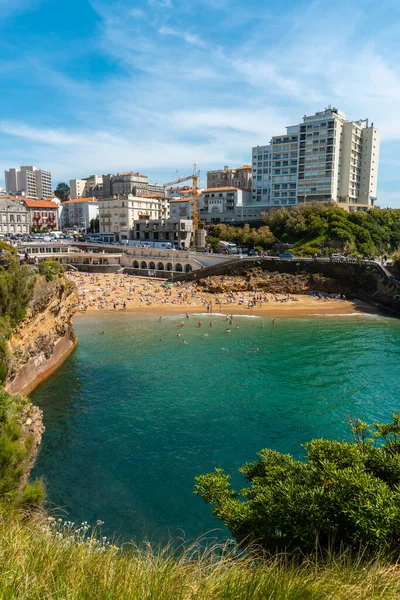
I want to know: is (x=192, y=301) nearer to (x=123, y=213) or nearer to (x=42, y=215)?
(x=123, y=213)

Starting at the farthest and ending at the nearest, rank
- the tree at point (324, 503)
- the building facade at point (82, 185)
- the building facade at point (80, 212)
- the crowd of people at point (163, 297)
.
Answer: the building facade at point (82, 185), the building facade at point (80, 212), the crowd of people at point (163, 297), the tree at point (324, 503)

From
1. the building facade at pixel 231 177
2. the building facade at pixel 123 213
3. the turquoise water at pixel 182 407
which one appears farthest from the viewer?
the building facade at pixel 231 177

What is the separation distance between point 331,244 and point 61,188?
129600 mm

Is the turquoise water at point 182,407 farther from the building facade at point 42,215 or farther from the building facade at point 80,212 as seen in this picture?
the building facade at point 42,215

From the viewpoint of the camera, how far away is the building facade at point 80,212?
124m

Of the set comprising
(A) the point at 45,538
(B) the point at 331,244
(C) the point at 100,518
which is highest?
(B) the point at 331,244

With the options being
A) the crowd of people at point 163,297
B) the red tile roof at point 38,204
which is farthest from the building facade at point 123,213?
the crowd of people at point 163,297

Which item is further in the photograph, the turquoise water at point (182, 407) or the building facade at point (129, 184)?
the building facade at point (129, 184)

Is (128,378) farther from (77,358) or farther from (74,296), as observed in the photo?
(74,296)

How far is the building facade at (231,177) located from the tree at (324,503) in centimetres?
10986

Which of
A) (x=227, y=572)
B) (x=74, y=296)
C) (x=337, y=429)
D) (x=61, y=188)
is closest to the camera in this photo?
(x=227, y=572)

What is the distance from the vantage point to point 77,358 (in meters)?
38.4

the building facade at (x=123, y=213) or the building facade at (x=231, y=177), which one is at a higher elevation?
the building facade at (x=231, y=177)

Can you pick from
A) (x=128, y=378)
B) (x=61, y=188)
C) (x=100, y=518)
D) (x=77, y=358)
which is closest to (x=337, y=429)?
(x=100, y=518)
